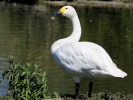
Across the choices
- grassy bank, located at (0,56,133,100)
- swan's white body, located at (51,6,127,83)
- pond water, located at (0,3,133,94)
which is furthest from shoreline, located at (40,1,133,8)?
grassy bank, located at (0,56,133,100)

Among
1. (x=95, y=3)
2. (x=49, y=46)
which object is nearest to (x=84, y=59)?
(x=49, y=46)

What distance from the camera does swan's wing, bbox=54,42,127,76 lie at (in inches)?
264

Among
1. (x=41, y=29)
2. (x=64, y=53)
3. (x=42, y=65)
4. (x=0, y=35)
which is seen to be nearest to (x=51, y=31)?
(x=41, y=29)

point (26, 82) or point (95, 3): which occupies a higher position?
point (95, 3)

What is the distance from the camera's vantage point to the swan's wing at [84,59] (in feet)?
22.0

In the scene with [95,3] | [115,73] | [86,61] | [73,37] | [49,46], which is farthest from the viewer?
[95,3]

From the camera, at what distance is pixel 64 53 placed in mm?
6984

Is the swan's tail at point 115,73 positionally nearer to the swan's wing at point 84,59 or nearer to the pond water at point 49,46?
the swan's wing at point 84,59

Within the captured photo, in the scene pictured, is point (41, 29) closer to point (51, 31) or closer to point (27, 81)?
point (51, 31)

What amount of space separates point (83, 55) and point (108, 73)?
0.59m

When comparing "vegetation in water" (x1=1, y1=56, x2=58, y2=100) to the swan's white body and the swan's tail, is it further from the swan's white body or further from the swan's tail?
the swan's tail

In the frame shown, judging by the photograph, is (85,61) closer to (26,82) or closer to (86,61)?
(86,61)

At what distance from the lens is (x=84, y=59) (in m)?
6.82

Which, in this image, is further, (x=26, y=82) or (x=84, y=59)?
(x=84, y=59)
